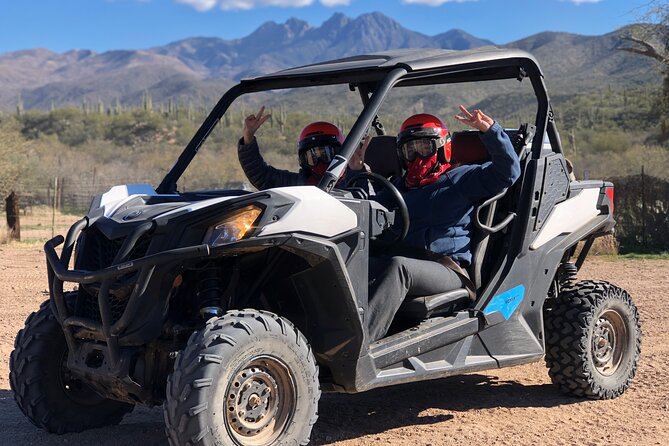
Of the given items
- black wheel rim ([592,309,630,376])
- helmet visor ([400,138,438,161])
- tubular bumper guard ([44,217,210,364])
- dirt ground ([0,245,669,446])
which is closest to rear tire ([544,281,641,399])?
black wheel rim ([592,309,630,376])

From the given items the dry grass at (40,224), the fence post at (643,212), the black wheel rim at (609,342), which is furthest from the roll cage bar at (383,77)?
the dry grass at (40,224)

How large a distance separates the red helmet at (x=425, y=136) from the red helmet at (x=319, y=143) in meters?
0.46

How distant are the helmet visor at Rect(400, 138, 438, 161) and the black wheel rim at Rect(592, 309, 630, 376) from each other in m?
1.78

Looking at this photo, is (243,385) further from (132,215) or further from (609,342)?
(609,342)

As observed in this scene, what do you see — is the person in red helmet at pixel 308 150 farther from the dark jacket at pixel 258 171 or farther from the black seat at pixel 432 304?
the black seat at pixel 432 304

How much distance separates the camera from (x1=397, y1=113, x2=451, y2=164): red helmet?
5508mm

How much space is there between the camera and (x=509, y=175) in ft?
17.5

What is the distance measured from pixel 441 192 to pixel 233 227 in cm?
165

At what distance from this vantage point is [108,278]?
13.9 feet

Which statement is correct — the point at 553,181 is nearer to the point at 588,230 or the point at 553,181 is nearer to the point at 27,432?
the point at 588,230

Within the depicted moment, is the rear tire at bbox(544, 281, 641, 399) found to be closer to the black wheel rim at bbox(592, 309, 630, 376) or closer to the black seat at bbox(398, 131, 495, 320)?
the black wheel rim at bbox(592, 309, 630, 376)

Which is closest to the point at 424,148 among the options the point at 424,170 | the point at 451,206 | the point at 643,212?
the point at 424,170

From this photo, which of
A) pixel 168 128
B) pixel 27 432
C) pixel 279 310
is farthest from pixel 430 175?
pixel 168 128

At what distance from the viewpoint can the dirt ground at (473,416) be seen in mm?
5176
